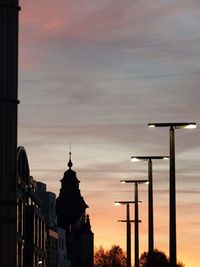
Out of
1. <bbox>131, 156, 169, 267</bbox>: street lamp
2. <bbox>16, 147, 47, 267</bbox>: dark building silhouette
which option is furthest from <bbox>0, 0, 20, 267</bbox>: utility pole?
<bbox>16, 147, 47, 267</bbox>: dark building silhouette

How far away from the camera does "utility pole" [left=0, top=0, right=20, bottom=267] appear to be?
6325 cm

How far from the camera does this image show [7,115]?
209ft

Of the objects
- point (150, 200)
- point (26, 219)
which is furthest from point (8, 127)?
point (26, 219)

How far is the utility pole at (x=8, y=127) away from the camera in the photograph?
63.2 m

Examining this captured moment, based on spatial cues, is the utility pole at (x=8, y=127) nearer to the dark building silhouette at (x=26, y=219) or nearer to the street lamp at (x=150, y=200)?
the street lamp at (x=150, y=200)

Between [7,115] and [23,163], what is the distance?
3072 inches

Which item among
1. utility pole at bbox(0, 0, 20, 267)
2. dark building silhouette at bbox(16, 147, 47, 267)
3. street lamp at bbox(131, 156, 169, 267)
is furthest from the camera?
dark building silhouette at bbox(16, 147, 47, 267)

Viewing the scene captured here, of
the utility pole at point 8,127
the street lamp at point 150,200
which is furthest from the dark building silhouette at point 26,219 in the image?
the utility pole at point 8,127

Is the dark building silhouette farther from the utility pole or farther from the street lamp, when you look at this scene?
the utility pole

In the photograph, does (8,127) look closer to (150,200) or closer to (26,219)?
(150,200)

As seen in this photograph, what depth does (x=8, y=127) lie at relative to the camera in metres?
63.5

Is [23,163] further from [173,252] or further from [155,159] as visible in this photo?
[173,252]

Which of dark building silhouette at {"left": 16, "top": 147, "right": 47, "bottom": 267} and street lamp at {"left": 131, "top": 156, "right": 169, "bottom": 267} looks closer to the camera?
street lamp at {"left": 131, "top": 156, "right": 169, "bottom": 267}

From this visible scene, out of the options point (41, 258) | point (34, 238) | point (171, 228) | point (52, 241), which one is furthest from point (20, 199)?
point (171, 228)
